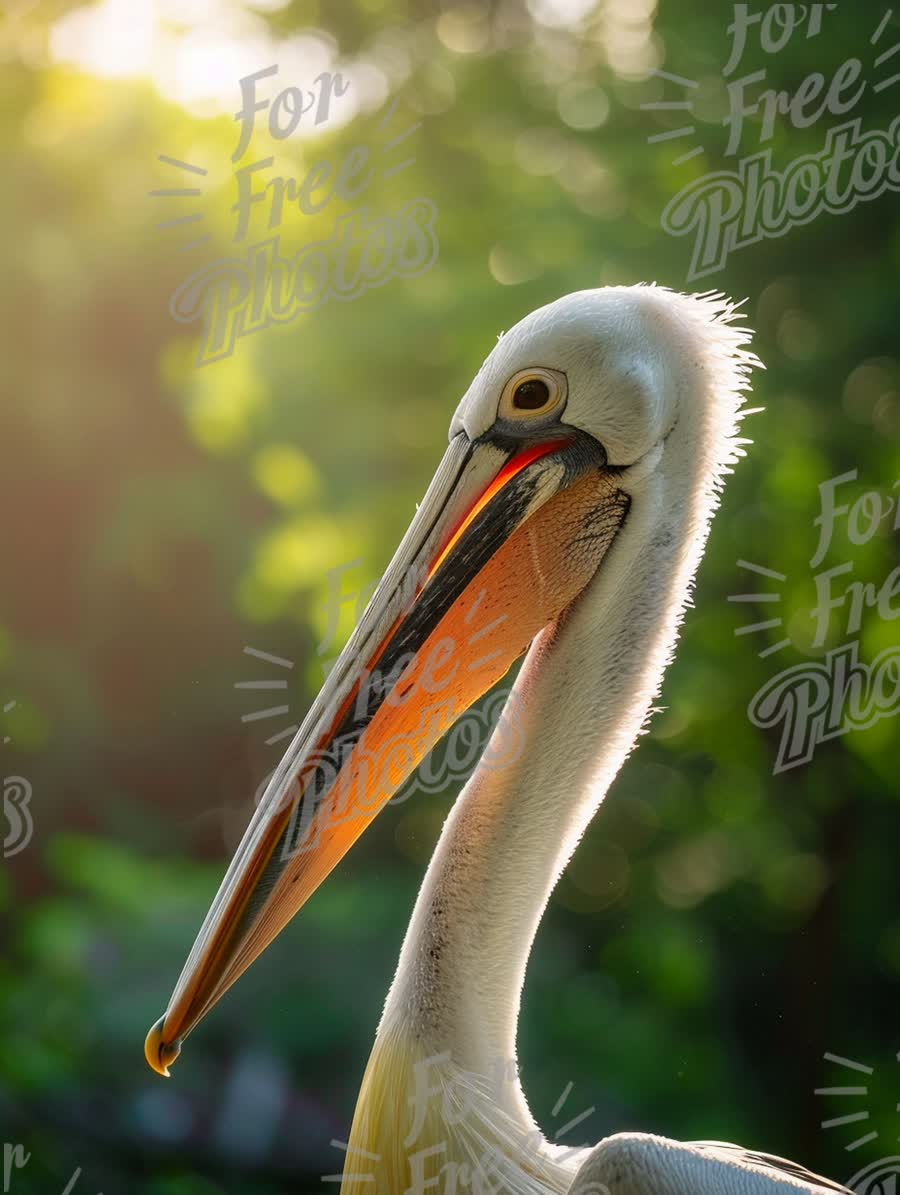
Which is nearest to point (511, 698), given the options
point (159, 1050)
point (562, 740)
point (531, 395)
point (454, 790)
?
point (562, 740)

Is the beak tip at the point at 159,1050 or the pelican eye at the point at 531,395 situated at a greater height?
the pelican eye at the point at 531,395

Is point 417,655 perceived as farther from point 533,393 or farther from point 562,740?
point 533,393

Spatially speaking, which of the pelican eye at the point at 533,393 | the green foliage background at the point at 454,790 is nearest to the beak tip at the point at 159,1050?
the pelican eye at the point at 533,393

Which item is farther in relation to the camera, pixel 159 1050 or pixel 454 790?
pixel 454 790

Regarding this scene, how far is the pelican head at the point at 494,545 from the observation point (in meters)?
1.49

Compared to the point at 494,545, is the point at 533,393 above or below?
above

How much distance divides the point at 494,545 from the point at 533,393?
0.18 meters

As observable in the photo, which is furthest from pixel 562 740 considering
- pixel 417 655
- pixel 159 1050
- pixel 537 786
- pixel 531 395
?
pixel 159 1050

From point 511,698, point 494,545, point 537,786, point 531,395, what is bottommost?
point 537,786

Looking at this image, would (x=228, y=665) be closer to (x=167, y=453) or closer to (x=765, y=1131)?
(x=167, y=453)

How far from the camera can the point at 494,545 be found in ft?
4.97

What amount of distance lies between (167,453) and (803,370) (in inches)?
104

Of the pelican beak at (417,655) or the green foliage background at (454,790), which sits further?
the green foliage background at (454,790)

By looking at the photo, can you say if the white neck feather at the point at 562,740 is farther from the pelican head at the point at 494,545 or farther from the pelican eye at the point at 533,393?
the pelican eye at the point at 533,393
